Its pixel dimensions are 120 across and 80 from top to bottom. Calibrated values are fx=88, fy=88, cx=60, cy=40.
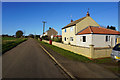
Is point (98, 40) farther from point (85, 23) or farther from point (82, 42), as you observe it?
point (85, 23)

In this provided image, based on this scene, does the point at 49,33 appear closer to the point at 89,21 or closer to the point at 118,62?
the point at 89,21

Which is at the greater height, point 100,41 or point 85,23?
point 85,23

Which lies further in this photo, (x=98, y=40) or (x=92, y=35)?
(x=98, y=40)

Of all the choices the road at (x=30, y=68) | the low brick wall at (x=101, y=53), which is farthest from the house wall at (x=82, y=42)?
the road at (x=30, y=68)

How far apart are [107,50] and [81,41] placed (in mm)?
11140

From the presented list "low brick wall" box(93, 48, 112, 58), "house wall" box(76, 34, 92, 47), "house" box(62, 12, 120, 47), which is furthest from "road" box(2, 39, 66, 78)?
"house" box(62, 12, 120, 47)

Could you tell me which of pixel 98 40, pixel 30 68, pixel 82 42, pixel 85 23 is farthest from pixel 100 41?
pixel 30 68

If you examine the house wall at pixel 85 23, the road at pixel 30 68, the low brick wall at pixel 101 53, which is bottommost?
the road at pixel 30 68

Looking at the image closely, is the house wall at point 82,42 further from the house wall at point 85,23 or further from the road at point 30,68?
the road at point 30,68

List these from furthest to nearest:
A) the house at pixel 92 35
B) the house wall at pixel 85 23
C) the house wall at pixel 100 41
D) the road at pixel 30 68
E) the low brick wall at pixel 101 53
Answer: the house wall at pixel 85 23 < the house at pixel 92 35 < the house wall at pixel 100 41 < the low brick wall at pixel 101 53 < the road at pixel 30 68

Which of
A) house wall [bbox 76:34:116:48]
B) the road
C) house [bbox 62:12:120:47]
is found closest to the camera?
the road

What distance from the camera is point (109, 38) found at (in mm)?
18922

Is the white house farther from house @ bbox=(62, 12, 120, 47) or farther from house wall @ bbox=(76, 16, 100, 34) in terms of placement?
house wall @ bbox=(76, 16, 100, 34)

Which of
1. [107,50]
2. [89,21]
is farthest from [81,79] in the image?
Answer: [89,21]
